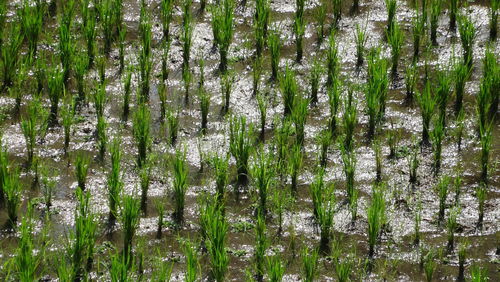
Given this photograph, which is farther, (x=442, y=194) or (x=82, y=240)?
(x=442, y=194)

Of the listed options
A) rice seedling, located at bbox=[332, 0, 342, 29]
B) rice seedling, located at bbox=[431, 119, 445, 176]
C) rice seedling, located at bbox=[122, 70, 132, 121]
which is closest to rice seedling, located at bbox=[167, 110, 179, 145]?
rice seedling, located at bbox=[122, 70, 132, 121]

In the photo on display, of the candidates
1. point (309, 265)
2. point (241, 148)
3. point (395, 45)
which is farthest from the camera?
point (395, 45)

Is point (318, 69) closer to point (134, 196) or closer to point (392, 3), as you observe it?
point (392, 3)

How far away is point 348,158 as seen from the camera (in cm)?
516

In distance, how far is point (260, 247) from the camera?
14.6ft

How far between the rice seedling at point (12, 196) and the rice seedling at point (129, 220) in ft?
1.65

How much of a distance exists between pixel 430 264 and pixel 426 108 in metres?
1.24

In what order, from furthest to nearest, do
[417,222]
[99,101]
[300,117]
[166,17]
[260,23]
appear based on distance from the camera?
1. [166,17]
2. [260,23]
3. [99,101]
4. [300,117]
5. [417,222]

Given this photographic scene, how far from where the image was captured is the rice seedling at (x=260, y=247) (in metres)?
4.47

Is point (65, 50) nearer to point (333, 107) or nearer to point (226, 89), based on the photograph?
point (226, 89)

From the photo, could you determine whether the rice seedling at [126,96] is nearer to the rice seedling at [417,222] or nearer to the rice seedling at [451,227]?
the rice seedling at [417,222]

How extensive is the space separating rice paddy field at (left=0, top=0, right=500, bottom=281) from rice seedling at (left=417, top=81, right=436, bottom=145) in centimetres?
1

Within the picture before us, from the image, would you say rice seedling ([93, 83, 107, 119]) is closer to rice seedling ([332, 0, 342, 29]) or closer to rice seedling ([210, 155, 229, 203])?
rice seedling ([210, 155, 229, 203])

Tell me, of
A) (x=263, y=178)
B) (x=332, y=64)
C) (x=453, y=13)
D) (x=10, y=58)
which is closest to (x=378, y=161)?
(x=263, y=178)
